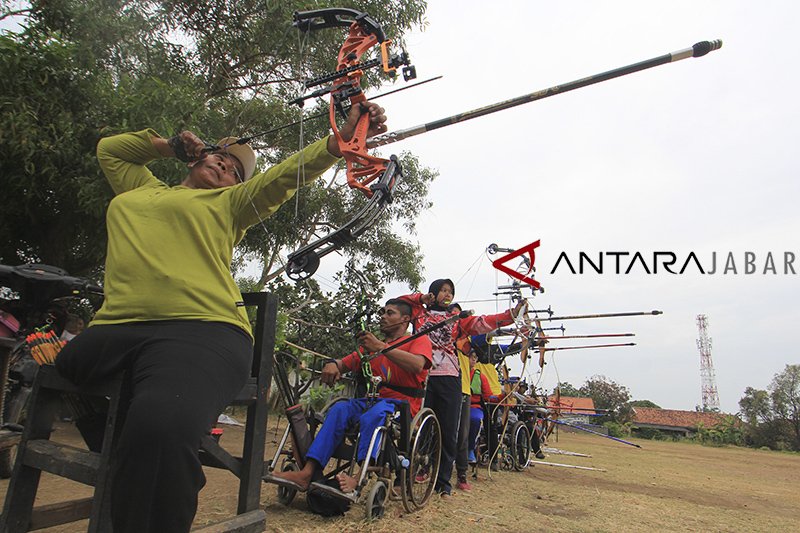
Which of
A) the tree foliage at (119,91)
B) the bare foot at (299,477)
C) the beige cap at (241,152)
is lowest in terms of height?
the bare foot at (299,477)

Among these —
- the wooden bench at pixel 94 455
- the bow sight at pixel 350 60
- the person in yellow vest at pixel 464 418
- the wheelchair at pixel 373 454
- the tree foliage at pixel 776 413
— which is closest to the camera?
the wooden bench at pixel 94 455

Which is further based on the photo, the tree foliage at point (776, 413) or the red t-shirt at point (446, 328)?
the tree foliage at point (776, 413)

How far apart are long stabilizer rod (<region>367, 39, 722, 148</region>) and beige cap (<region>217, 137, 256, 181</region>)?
0.61 m

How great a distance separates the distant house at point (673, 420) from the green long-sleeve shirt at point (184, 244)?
44.5m

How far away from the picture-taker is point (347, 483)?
129 inches

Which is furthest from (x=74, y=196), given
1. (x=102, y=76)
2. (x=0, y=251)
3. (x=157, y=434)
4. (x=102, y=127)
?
(x=157, y=434)

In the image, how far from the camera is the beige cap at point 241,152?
2.40 metres

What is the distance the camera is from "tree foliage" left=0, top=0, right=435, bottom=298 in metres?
5.69

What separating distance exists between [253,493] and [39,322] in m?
1.92

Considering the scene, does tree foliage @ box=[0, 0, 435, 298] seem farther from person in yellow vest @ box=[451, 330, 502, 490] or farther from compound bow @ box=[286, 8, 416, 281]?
person in yellow vest @ box=[451, 330, 502, 490]

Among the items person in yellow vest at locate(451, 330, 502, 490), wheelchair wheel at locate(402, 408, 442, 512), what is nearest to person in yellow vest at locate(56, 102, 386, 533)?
wheelchair wheel at locate(402, 408, 442, 512)

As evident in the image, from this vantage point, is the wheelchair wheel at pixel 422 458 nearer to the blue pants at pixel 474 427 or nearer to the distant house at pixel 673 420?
the blue pants at pixel 474 427

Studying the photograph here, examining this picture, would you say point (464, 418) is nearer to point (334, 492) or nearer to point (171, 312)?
point (334, 492)

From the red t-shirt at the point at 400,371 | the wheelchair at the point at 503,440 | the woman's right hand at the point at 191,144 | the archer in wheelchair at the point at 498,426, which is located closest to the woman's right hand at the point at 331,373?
the red t-shirt at the point at 400,371
